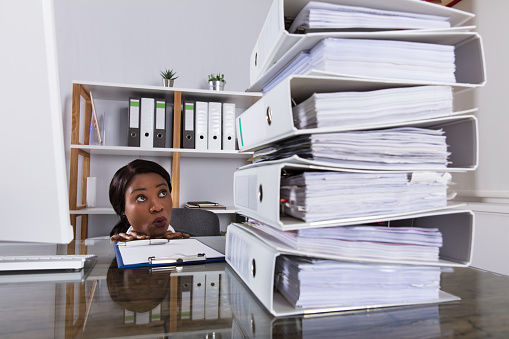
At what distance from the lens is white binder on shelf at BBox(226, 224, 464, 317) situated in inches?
18.8

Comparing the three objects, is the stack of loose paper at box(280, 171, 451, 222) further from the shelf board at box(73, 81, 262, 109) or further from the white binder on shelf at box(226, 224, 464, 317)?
the shelf board at box(73, 81, 262, 109)

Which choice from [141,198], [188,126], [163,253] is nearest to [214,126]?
[188,126]

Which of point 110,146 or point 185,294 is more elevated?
point 110,146

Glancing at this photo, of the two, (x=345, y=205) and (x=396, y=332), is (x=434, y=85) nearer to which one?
(x=345, y=205)

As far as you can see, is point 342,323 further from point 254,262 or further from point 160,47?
point 160,47

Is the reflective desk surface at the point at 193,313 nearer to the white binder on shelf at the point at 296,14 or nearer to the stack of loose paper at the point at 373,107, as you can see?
the stack of loose paper at the point at 373,107

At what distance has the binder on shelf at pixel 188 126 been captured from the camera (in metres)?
2.68

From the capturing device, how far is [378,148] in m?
0.52

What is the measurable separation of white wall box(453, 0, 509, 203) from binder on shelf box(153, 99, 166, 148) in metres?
1.91

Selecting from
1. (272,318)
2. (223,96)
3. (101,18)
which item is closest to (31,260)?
(272,318)

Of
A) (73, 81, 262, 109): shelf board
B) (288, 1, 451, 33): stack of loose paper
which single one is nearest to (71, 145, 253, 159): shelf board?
(73, 81, 262, 109): shelf board

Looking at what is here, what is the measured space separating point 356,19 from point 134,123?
2.25m

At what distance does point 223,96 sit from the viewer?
284 centimetres

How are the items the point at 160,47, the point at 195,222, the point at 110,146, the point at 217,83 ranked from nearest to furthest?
the point at 195,222 < the point at 110,146 < the point at 217,83 < the point at 160,47
